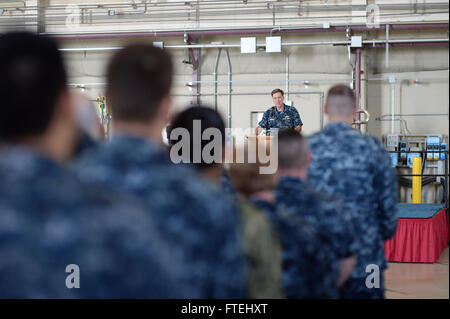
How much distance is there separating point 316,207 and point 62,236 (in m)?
1.06

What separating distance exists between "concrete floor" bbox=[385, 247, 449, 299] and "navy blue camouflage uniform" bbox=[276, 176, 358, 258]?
9.48ft

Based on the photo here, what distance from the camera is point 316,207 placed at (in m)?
1.72

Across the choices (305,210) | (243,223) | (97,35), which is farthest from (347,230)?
(97,35)

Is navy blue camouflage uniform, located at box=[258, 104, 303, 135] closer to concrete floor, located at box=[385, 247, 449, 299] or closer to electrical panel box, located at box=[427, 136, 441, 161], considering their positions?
concrete floor, located at box=[385, 247, 449, 299]

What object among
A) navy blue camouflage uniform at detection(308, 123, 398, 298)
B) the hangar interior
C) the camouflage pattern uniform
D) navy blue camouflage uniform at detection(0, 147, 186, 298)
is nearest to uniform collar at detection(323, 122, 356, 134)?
navy blue camouflage uniform at detection(308, 123, 398, 298)

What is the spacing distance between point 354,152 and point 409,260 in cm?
400

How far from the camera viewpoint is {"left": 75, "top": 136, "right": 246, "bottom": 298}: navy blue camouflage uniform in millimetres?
943

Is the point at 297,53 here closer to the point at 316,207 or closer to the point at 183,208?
the point at 316,207

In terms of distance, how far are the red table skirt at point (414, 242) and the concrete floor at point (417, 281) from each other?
9 cm

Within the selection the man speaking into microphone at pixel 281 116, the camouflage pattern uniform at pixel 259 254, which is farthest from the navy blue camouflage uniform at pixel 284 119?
the camouflage pattern uniform at pixel 259 254

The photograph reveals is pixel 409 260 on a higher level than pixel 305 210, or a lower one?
lower

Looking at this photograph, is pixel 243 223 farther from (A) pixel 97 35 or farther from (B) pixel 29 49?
(A) pixel 97 35
